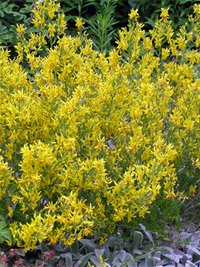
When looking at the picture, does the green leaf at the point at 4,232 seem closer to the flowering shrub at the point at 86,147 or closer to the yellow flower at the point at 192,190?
the flowering shrub at the point at 86,147

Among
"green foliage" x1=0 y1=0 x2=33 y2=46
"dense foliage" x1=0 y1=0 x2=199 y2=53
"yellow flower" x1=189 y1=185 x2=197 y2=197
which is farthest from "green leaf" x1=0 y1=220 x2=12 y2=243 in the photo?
"green foliage" x1=0 y1=0 x2=33 y2=46

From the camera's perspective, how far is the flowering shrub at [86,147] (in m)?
2.76

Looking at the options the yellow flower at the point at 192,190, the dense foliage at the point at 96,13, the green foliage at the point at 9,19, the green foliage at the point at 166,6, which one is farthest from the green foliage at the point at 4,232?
the green foliage at the point at 166,6

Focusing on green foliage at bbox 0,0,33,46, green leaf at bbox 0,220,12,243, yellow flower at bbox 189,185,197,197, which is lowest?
green leaf at bbox 0,220,12,243

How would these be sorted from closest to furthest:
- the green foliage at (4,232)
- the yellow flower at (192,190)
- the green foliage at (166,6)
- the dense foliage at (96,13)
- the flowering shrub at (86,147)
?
the flowering shrub at (86,147)
the green foliage at (4,232)
the yellow flower at (192,190)
the dense foliage at (96,13)
the green foliage at (166,6)

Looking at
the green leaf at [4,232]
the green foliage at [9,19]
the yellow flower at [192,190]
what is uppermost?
the green foliage at [9,19]

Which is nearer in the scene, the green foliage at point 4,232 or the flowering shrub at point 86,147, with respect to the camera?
the flowering shrub at point 86,147

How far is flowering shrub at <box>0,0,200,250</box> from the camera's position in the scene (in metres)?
2.76

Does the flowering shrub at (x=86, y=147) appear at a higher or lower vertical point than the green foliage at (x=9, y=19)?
lower

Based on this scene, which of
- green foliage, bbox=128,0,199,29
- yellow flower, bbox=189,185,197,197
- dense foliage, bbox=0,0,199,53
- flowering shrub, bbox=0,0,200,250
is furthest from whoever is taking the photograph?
green foliage, bbox=128,0,199,29

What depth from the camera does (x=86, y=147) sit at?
9.90ft

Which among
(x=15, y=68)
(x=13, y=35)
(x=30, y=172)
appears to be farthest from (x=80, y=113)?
(x=13, y=35)

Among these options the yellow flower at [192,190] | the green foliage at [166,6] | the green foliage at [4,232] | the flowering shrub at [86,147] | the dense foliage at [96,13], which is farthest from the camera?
the green foliage at [166,6]

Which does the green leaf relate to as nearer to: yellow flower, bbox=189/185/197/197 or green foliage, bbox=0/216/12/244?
green foliage, bbox=0/216/12/244
